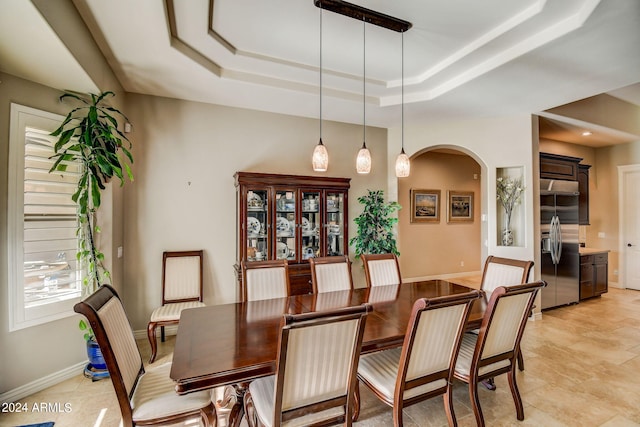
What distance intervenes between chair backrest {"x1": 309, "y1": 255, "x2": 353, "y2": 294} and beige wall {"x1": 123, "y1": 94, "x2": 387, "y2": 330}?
142cm

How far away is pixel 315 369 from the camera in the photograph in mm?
1460

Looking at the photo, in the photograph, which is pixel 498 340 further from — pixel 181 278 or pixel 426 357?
pixel 181 278

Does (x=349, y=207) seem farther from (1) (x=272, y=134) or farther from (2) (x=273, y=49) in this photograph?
(2) (x=273, y=49)

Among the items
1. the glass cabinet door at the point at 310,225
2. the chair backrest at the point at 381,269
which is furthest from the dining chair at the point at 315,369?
the glass cabinet door at the point at 310,225

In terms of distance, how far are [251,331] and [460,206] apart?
6150mm

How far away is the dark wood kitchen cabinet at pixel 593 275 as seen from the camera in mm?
4895

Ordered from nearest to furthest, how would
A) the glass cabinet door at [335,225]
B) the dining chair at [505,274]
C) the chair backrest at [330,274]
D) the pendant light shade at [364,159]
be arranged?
the pendant light shade at [364,159] < the dining chair at [505,274] < the chair backrest at [330,274] < the glass cabinet door at [335,225]

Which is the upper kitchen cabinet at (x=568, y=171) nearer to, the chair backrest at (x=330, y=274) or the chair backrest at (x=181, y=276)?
the chair backrest at (x=330, y=274)

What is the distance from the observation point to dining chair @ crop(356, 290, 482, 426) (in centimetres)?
166

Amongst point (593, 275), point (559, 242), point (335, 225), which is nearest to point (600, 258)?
point (593, 275)

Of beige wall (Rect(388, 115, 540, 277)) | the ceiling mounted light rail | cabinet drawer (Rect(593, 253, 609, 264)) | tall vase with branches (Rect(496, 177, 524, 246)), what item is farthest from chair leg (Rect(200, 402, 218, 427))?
cabinet drawer (Rect(593, 253, 609, 264))

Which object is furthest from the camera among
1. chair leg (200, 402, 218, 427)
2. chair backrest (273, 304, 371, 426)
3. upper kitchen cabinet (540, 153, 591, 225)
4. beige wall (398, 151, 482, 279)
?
beige wall (398, 151, 482, 279)

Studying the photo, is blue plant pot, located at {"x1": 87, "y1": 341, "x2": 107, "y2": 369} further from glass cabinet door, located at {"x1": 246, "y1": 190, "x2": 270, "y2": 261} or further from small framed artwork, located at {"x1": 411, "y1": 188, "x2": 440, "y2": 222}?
small framed artwork, located at {"x1": 411, "y1": 188, "x2": 440, "y2": 222}

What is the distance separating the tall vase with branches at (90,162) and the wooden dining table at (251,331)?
1.26m
